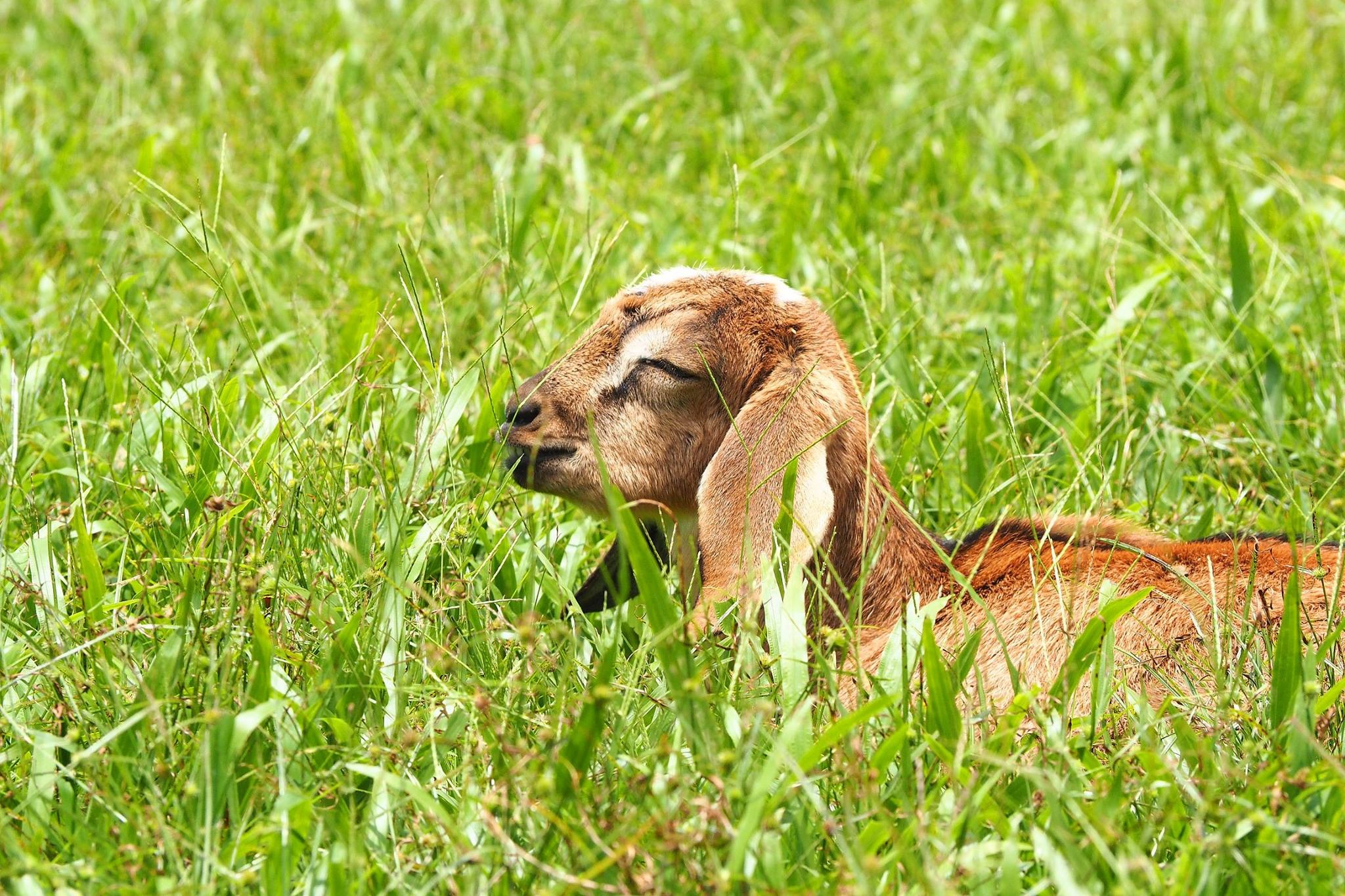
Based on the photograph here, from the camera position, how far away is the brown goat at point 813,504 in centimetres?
313

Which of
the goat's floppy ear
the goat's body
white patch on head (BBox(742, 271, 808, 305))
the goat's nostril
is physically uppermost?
white patch on head (BBox(742, 271, 808, 305))

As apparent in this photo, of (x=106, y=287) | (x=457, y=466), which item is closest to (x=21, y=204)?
(x=106, y=287)

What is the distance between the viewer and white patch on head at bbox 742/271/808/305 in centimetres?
368

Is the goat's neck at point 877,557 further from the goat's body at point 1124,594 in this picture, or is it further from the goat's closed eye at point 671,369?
the goat's closed eye at point 671,369

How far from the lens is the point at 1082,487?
4.12 meters

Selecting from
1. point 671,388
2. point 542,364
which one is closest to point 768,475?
point 671,388

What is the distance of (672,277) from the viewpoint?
12.3 ft

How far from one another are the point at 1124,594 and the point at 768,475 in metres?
0.78

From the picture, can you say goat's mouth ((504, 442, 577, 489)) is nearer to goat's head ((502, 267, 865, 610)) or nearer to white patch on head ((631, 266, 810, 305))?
goat's head ((502, 267, 865, 610))

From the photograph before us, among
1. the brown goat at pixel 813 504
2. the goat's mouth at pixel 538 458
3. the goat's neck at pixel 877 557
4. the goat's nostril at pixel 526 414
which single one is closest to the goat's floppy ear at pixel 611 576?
the brown goat at pixel 813 504

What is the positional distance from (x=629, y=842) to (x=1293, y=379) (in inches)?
124

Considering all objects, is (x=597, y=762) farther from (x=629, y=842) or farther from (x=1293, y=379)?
(x=1293, y=379)

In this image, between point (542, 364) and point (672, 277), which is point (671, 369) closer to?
point (672, 277)

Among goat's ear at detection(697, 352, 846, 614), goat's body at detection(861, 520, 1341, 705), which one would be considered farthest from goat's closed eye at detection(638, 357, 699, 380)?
goat's body at detection(861, 520, 1341, 705)
